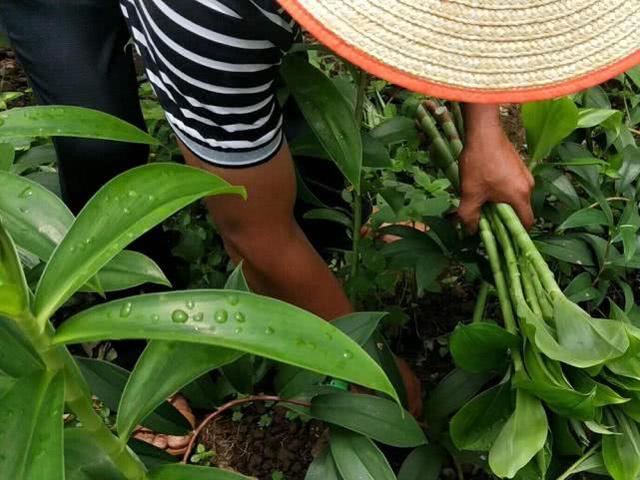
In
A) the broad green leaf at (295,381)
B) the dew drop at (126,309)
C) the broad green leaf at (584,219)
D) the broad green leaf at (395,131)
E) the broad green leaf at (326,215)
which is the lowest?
the broad green leaf at (295,381)

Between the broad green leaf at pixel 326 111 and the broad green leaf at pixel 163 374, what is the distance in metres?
0.36

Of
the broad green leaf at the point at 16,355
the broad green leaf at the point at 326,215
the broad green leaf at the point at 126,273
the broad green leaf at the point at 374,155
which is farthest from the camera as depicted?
the broad green leaf at the point at 326,215

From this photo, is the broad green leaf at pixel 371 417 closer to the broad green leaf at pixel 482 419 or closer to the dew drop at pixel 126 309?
the broad green leaf at pixel 482 419

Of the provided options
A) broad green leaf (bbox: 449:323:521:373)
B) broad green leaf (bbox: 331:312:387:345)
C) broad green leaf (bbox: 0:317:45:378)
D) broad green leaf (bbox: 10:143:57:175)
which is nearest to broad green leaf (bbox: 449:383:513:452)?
broad green leaf (bbox: 449:323:521:373)

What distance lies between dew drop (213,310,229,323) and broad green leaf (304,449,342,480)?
45 centimetres

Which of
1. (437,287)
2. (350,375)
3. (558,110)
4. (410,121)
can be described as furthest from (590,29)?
(437,287)

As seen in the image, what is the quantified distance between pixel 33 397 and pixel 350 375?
0.79ft

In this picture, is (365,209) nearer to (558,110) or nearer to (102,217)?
(558,110)

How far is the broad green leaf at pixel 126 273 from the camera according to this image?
79 centimetres

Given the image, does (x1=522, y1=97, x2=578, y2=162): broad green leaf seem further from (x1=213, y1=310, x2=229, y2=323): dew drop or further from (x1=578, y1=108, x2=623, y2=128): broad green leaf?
(x1=213, y1=310, x2=229, y2=323): dew drop

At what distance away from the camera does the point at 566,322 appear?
879 mm

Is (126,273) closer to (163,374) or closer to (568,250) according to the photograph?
(163,374)

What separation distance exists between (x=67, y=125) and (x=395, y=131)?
0.60 m

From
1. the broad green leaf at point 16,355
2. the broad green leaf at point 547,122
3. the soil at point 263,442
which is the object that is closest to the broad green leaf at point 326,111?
the broad green leaf at point 547,122
